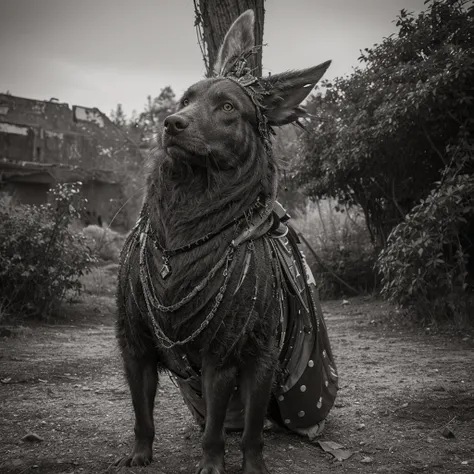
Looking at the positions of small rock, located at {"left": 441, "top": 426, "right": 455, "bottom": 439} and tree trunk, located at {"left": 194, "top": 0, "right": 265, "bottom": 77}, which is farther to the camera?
tree trunk, located at {"left": 194, "top": 0, "right": 265, "bottom": 77}

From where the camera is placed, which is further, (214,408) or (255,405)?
(255,405)

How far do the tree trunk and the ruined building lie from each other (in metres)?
13.4

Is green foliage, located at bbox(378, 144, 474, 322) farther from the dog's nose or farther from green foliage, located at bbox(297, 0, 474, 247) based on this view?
the dog's nose

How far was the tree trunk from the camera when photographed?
5.08 m

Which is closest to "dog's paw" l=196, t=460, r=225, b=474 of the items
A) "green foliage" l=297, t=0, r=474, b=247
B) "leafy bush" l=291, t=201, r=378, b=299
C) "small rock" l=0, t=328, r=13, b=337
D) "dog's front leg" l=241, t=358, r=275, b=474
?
"dog's front leg" l=241, t=358, r=275, b=474

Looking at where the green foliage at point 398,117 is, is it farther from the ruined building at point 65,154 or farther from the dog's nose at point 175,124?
the ruined building at point 65,154

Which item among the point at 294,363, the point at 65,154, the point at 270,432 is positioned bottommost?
the point at 270,432

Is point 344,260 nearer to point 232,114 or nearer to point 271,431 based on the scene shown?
point 271,431

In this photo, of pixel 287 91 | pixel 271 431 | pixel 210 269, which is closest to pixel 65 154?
pixel 271 431

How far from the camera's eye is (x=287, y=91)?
3.11 meters

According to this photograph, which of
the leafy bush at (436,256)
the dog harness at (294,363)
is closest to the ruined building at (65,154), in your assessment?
the leafy bush at (436,256)

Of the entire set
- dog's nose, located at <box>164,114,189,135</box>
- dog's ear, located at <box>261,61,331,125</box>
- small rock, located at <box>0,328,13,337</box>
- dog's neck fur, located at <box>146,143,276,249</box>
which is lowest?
small rock, located at <box>0,328,13,337</box>

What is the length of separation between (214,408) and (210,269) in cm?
69

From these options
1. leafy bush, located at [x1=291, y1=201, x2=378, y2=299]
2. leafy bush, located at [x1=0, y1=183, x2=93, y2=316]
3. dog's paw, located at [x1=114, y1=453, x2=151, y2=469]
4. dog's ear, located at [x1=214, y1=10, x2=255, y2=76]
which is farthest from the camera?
leafy bush, located at [x1=291, y1=201, x2=378, y2=299]
